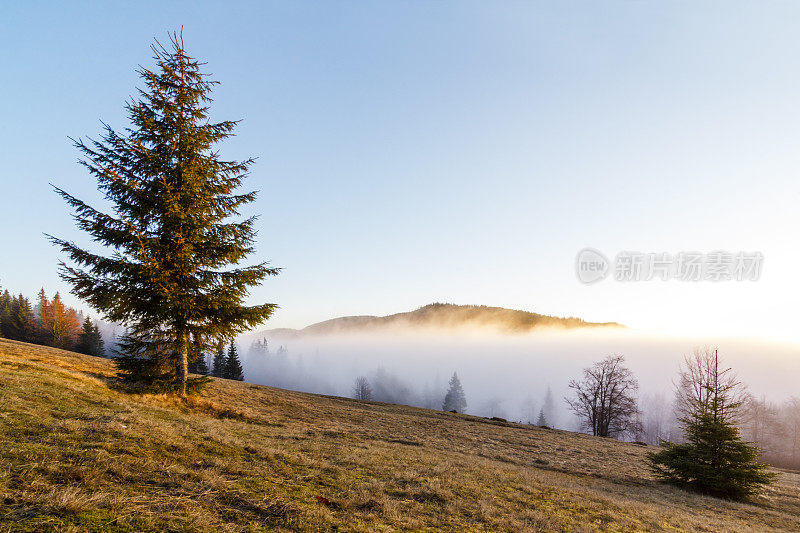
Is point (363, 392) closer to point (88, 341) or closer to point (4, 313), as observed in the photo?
point (88, 341)

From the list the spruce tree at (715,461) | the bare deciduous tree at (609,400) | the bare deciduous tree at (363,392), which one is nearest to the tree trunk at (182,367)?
the spruce tree at (715,461)

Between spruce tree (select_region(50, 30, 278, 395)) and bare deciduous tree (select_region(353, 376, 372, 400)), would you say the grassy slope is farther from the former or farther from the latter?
bare deciduous tree (select_region(353, 376, 372, 400))

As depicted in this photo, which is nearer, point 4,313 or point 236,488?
point 236,488

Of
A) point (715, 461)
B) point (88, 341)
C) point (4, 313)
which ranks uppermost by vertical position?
point (715, 461)

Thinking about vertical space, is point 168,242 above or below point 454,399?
above

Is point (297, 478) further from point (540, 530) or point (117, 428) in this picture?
point (540, 530)

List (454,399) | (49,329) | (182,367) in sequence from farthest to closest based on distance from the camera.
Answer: (454,399)
(49,329)
(182,367)

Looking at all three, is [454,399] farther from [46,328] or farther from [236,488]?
[236,488]

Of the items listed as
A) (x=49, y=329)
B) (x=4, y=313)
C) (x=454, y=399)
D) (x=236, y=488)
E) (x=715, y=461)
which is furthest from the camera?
(x=454, y=399)

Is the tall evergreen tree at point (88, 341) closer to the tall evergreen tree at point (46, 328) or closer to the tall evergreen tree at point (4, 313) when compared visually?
the tall evergreen tree at point (46, 328)

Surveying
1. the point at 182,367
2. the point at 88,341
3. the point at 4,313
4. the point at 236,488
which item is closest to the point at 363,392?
the point at 88,341

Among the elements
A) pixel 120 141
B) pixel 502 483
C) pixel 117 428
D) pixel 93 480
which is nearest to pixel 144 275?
pixel 120 141

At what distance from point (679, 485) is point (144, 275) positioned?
24712 millimetres

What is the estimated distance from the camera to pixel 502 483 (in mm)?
9102
